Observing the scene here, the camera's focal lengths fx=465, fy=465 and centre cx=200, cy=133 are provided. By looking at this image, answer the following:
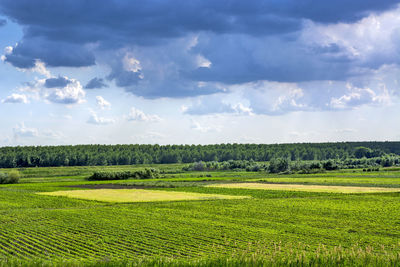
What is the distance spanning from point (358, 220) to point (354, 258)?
77.3ft

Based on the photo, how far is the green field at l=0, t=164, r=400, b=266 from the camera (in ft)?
70.4

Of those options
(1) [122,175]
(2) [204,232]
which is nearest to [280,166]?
(1) [122,175]

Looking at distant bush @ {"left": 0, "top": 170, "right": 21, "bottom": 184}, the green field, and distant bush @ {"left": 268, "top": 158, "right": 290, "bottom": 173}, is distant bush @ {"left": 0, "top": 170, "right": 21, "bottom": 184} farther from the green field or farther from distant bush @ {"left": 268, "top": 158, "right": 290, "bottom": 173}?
distant bush @ {"left": 268, "top": 158, "right": 290, "bottom": 173}

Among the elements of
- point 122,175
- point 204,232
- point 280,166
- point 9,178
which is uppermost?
point 280,166

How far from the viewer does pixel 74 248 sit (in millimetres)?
30578

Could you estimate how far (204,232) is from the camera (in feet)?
118

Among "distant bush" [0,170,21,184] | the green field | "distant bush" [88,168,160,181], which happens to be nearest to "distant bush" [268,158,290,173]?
"distant bush" [88,168,160,181]

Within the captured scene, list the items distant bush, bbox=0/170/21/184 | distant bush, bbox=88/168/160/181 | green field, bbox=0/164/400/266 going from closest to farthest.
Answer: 1. green field, bbox=0/164/400/266
2. distant bush, bbox=0/170/21/184
3. distant bush, bbox=88/168/160/181

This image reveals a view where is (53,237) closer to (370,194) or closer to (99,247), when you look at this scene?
(99,247)

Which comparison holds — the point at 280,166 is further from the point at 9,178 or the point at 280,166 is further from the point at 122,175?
the point at 9,178

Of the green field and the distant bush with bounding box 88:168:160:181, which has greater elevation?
the green field

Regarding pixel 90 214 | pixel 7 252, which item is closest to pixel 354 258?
pixel 7 252

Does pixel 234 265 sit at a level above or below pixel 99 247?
above

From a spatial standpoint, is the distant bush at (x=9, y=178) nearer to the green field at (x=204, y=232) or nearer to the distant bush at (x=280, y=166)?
the green field at (x=204, y=232)
